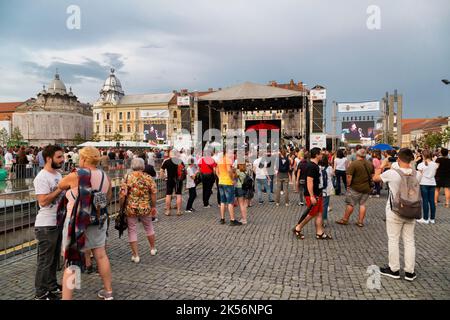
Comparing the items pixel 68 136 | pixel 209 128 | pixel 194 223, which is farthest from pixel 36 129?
pixel 194 223

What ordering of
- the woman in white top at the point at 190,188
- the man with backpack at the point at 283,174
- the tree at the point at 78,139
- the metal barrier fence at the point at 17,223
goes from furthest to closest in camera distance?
the tree at the point at 78,139 → the man with backpack at the point at 283,174 → the woman in white top at the point at 190,188 → the metal barrier fence at the point at 17,223

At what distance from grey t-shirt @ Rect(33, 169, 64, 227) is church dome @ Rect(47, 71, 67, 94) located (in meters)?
101

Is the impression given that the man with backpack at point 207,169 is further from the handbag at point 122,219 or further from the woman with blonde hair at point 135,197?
the handbag at point 122,219

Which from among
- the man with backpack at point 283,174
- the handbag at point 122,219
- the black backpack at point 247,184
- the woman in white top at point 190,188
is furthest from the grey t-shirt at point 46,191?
the man with backpack at point 283,174

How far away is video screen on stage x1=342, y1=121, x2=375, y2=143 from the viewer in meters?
23.8

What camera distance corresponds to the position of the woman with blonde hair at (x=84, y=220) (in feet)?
11.5

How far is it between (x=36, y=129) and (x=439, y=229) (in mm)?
96235

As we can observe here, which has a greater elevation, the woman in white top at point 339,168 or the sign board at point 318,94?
the sign board at point 318,94

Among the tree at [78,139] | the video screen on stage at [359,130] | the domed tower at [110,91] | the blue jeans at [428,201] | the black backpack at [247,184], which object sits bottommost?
the blue jeans at [428,201]

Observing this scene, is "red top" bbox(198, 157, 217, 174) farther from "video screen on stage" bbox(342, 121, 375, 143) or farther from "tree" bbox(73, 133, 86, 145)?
"tree" bbox(73, 133, 86, 145)

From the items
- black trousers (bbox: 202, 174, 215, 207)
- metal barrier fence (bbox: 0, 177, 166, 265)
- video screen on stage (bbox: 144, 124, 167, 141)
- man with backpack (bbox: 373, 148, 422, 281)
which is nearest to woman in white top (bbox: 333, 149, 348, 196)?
black trousers (bbox: 202, 174, 215, 207)

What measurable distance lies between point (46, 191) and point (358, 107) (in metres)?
23.1

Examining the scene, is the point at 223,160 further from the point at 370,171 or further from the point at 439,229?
the point at 439,229

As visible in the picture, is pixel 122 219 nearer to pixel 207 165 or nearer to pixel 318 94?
pixel 207 165
